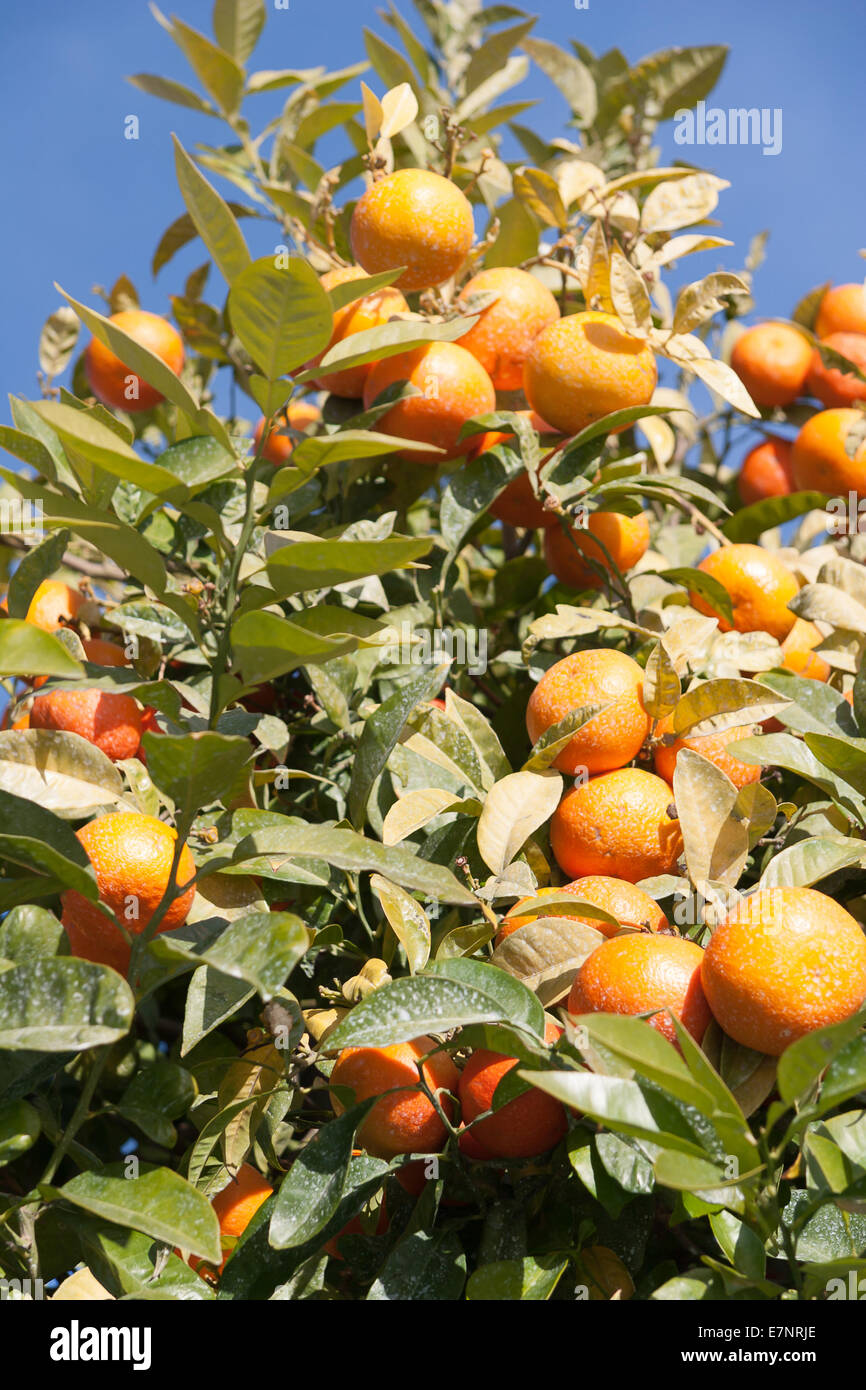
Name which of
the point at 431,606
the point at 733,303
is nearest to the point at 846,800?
the point at 431,606

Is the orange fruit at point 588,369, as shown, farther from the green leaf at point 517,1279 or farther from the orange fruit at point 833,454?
the green leaf at point 517,1279

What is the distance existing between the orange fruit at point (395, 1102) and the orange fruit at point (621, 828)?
26cm

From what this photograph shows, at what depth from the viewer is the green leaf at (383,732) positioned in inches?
39.5

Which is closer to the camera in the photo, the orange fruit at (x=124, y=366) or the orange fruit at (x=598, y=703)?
the orange fruit at (x=598, y=703)

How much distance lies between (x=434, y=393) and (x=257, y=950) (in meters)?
0.80

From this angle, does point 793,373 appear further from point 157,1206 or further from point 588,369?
point 157,1206

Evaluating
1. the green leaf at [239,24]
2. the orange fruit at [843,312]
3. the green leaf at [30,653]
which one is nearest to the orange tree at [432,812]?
the green leaf at [30,653]

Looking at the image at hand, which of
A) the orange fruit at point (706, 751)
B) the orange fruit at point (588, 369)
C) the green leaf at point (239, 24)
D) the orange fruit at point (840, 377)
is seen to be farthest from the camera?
the green leaf at point (239, 24)

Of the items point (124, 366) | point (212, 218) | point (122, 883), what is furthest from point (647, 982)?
point (124, 366)

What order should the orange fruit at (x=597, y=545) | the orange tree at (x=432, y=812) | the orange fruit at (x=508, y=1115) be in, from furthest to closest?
the orange fruit at (x=597, y=545)
the orange fruit at (x=508, y=1115)
the orange tree at (x=432, y=812)

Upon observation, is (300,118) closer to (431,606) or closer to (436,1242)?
(431,606)

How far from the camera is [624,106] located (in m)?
2.14

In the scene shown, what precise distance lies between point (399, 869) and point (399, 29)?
5.41ft
